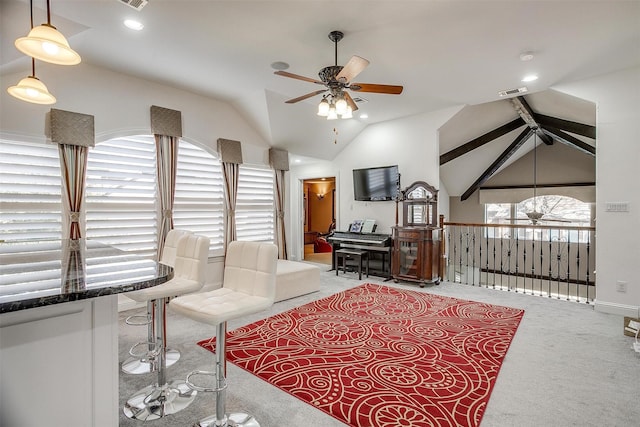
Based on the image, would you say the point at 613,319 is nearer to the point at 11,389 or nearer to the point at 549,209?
the point at 11,389

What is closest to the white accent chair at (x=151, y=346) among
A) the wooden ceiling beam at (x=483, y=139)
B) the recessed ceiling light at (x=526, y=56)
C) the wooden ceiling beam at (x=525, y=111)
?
the recessed ceiling light at (x=526, y=56)

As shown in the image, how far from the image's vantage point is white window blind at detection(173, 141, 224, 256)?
469 cm

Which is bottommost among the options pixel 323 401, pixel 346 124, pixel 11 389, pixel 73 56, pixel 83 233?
pixel 323 401

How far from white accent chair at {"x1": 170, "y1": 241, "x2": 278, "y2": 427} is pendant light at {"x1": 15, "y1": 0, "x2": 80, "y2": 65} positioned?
1529 millimetres

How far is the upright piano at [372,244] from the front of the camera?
5820mm

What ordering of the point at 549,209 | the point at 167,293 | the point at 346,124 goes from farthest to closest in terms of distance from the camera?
the point at 549,209 → the point at 346,124 → the point at 167,293

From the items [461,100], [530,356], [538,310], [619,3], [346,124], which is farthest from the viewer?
[346,124]

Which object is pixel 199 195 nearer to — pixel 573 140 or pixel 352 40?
pixel 352 40

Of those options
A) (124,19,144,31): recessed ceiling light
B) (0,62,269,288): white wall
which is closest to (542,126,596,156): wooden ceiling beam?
(0,62,269,288): white wall

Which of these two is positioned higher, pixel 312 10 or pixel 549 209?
pixel 312 10

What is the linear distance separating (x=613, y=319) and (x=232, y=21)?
531 centimetres

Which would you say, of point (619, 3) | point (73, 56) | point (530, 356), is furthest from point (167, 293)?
point (619, 3)

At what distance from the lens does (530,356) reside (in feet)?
9.34

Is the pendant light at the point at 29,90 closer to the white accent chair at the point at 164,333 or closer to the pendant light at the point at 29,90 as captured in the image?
the pendant light at the point at 29,90
